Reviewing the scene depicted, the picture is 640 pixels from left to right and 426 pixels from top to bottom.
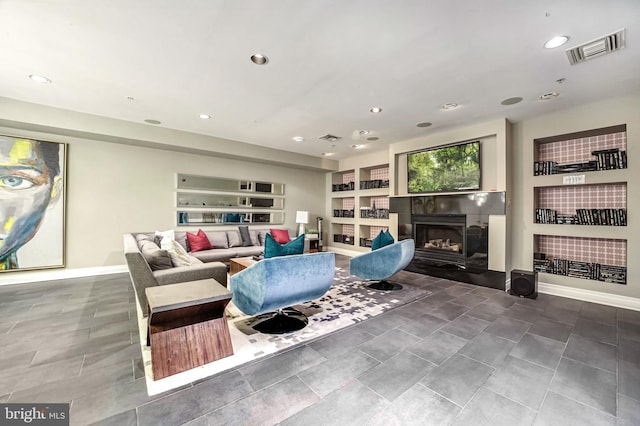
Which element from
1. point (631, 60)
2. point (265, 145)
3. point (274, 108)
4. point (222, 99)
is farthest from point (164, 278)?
point (631, 60)

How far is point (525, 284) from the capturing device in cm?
386

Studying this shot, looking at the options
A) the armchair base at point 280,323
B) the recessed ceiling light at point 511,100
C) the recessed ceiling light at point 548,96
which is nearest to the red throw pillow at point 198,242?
the armchair base at point 280,323

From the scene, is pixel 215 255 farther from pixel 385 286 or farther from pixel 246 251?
pixel 385 286

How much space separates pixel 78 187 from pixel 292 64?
4.75 metres

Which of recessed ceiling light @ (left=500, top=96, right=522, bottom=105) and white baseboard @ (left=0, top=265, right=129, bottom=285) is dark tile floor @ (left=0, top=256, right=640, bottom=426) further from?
recessed ceiling light @ (left=500, top=96, right=522, bottom=105)

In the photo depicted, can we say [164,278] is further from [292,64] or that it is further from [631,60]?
[631,60]

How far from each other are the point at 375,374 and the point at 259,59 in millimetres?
3156

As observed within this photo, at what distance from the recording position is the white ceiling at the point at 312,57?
2.09 m

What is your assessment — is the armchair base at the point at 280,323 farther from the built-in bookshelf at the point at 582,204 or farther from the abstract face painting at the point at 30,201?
the abstract face painting at the point at 30,201

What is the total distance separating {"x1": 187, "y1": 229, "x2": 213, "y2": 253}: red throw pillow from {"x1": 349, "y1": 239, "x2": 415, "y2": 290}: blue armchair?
320 centimetres

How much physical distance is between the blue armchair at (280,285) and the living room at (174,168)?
241 cm

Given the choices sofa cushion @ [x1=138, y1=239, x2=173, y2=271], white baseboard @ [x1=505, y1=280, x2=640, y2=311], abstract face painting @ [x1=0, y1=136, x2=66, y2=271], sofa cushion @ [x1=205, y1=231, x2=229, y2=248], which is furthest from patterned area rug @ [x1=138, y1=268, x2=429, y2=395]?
abstract face painting @ [x1=0, y1=136, x2=66, y2=271]

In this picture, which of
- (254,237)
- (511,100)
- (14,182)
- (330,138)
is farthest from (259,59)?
(14,182)

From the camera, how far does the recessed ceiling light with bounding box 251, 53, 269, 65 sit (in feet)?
8.87
